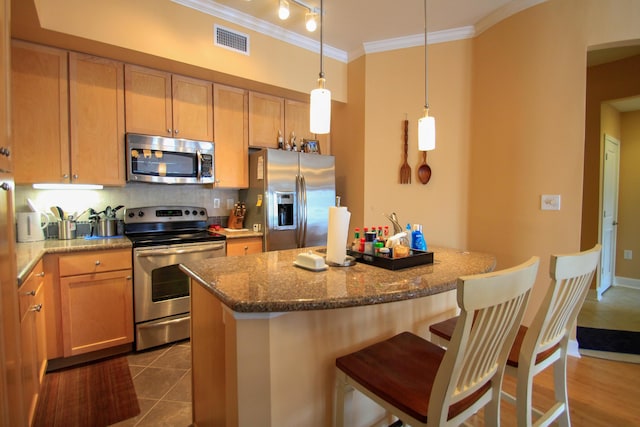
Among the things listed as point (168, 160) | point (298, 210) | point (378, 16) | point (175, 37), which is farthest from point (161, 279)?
point (378, 16)

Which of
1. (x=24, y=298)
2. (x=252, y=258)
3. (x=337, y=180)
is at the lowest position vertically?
(x=24, y=298)

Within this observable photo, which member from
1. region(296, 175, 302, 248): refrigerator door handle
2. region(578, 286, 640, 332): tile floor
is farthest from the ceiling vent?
region(578, 286, 640, 332): tile floor

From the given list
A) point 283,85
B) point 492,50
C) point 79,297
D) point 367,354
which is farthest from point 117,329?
point 492,50

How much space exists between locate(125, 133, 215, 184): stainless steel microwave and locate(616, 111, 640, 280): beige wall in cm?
543

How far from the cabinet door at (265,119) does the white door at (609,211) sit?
407 cm

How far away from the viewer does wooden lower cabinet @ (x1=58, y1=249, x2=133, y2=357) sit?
2.26 meters

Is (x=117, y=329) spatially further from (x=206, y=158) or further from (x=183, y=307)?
(x=206, y=158)

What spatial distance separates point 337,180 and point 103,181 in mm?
2402

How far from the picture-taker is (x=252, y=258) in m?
1.71

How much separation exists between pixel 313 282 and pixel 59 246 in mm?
2081

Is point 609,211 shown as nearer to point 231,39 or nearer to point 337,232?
point 337,232

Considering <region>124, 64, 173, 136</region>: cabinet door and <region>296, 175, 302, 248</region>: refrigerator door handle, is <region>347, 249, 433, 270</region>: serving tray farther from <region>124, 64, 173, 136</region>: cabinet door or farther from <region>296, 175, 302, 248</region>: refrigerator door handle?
<region>124, 64, 173, 136</region>: cabinet door

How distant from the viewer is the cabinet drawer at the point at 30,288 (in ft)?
5.19

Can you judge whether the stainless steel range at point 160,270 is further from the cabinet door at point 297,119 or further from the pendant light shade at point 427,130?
the pendant light shade at point 427,130
